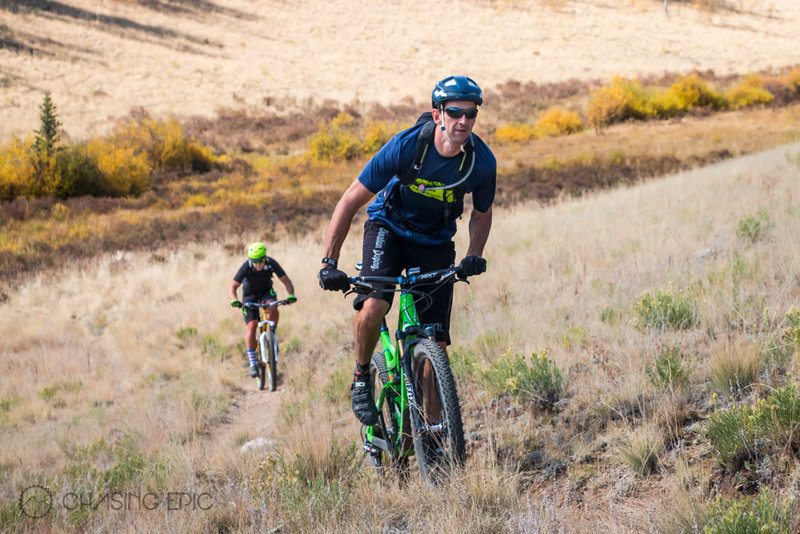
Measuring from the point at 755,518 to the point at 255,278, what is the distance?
7743 mm

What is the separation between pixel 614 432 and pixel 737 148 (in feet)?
77.6

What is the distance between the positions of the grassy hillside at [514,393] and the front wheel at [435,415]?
168 mm

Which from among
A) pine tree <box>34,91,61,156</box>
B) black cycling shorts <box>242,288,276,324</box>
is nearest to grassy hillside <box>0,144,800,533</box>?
black cycling shorts <box>242,288,276,324</box>

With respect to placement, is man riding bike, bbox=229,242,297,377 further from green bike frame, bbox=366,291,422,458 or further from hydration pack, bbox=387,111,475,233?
hydration pack, bbox=387,111,475,233

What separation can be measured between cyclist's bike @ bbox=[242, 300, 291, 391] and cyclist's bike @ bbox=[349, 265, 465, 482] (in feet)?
16.0

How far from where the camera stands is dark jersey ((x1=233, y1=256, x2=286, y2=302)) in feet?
30.0

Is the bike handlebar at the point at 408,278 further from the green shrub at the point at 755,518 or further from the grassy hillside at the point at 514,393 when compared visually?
the green shrub at the point at 755,518

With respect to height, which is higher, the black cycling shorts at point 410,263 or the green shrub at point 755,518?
the black cycling shorts at point 410,263

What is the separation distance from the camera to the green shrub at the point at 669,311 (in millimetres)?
5168

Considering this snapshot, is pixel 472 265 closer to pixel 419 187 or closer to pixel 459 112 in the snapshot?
pixel 419 187

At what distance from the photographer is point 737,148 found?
78.4 feet

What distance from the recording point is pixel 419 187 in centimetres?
380

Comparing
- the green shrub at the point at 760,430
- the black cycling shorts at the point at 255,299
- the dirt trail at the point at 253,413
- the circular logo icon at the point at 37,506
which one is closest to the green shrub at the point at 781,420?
the green shrub at the point at 760,430

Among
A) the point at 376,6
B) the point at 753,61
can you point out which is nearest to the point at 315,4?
the point at 376,6
